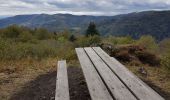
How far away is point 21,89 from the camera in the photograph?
23.0 feet

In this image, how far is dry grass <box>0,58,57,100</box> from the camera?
23.0 ft

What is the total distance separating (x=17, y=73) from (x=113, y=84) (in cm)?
504

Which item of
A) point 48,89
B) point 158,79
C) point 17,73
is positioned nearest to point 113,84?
point 48,89

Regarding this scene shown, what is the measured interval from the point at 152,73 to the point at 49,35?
6477 cm

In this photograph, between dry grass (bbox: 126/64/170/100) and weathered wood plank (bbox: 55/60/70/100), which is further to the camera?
dry grass (bbox: 126/64/170/100)

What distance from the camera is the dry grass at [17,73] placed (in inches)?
276

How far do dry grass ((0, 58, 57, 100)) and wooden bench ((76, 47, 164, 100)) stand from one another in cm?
184

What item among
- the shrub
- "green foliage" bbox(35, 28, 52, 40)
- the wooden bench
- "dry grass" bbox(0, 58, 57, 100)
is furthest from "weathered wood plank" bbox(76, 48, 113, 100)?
"green foliage" bbox(35, 28, 52, 40)

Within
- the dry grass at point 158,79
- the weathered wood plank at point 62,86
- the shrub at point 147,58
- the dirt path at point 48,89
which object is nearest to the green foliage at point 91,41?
the shrub at point 147,58

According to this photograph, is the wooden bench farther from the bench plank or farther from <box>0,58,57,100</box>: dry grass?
<box>0,58,57,100</box>: dry grass

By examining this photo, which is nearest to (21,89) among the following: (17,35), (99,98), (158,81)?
(158,81)

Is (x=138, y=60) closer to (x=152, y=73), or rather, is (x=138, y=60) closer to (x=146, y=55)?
(x=146, y=55)

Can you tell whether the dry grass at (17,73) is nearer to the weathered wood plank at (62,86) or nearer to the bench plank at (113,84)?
the weathered wood plank at (62,86)

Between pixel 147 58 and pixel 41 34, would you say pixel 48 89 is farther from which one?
pixel 41 34
